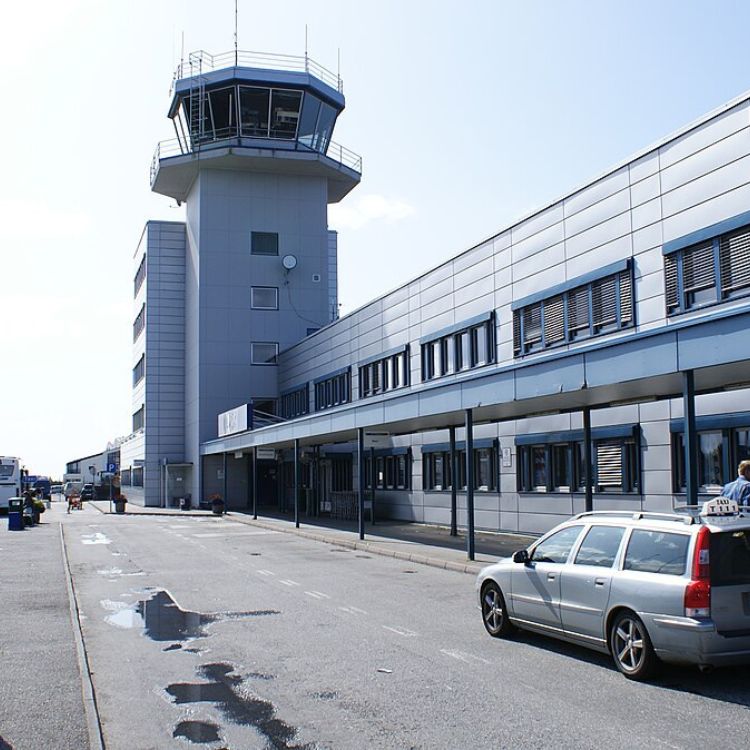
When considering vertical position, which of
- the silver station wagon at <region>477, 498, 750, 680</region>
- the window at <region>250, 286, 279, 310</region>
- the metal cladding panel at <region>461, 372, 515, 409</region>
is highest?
the window at <region>250, 286, 279, 310</region>

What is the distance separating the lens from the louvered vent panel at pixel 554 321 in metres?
24.8

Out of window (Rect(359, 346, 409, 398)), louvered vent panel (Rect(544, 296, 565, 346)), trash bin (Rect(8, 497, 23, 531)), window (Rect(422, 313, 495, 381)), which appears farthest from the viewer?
window (Rect(359, 346, 409, 398))

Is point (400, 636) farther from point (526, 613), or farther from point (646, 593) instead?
point (646, 593)

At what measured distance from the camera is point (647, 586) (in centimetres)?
860

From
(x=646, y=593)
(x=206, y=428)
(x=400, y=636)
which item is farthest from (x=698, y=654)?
(x=206, y=428)

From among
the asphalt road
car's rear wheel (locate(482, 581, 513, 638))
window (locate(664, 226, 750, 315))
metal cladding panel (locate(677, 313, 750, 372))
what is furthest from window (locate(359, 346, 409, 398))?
car's rear wheel (locate(482, 581, 513, 638))

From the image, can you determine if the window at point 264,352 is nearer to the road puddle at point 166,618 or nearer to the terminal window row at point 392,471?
the terminal window row at point 392,471

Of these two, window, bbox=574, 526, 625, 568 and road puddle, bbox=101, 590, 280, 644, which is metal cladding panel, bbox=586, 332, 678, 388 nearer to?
window, bbox=574, 526, 625, 568

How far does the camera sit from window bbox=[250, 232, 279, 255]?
5634 centimetres

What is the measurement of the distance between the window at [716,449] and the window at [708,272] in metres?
2.45

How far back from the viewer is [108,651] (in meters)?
10.6

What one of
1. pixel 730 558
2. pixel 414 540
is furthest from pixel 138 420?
pixel 730 558

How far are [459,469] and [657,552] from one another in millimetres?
23358

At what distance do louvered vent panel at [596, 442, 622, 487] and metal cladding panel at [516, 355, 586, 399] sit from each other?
6.55m
